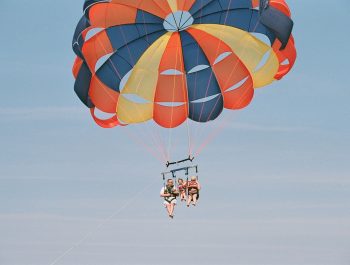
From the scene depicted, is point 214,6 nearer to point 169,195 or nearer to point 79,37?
point 79,37

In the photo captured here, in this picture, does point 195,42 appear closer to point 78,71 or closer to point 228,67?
point 228,67

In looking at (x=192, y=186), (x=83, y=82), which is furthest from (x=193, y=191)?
(x=83, y=82)

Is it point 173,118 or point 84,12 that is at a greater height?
point 84,12

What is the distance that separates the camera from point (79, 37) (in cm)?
2769

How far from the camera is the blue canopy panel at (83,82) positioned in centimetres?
2812

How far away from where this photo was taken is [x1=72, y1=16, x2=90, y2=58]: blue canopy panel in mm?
27469

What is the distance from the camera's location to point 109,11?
28.0m

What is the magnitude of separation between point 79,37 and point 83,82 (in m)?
1.35

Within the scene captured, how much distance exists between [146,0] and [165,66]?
2086 mm

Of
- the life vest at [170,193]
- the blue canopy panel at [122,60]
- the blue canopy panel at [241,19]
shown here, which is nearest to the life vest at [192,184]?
the life vest at [170,193]

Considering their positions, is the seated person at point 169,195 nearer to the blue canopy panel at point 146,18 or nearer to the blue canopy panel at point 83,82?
the blue canopy panel at point 83,82

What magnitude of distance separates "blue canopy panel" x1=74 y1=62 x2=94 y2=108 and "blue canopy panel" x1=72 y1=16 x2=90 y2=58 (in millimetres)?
699

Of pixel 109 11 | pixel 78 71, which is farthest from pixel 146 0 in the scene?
pixel 78 71

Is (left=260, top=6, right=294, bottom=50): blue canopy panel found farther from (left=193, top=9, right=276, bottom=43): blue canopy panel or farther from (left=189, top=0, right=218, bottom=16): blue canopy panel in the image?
(left=189, top=0, right=218, bottom=16): blue canopy panel
